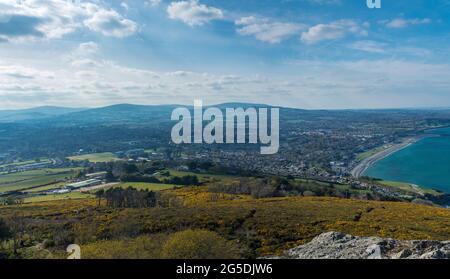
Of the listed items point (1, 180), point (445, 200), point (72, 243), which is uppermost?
point (72, 243)

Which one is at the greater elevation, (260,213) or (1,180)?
(260,213)

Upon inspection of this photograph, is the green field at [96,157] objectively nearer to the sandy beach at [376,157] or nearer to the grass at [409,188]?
the sandy beach at [376,157]

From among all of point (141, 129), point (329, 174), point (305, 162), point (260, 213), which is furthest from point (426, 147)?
point (260, 213)

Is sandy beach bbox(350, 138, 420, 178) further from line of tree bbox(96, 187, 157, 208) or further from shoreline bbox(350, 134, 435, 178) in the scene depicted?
line of tree bbox(96, 187, 157, 208)

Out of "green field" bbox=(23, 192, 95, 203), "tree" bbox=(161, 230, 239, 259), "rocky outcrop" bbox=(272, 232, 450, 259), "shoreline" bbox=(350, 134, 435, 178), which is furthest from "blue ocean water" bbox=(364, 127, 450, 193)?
"tree" bbox=(161, 230, 239, 259)

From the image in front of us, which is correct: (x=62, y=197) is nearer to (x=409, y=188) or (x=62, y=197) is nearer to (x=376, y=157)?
(x=409, y=188)
